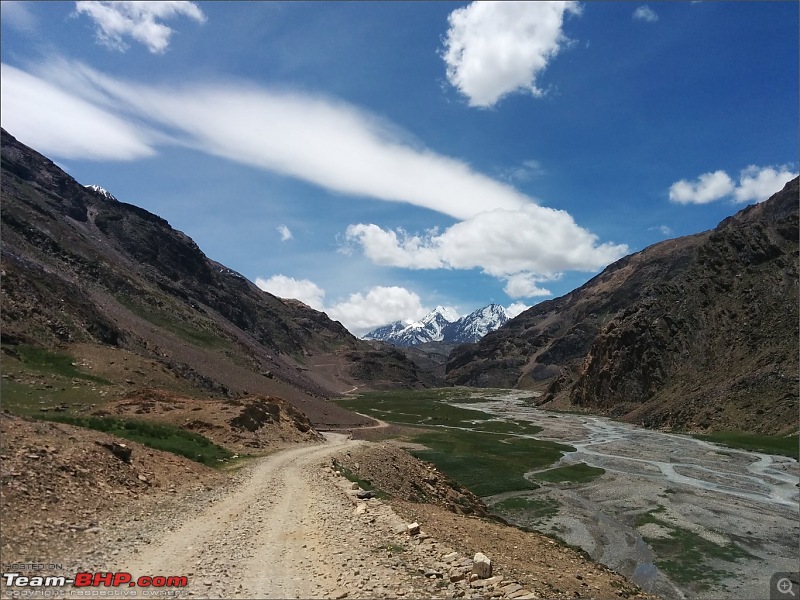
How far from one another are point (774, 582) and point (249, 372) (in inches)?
4425

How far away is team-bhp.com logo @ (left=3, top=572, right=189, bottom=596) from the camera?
1040cm

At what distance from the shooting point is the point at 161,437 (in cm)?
3278

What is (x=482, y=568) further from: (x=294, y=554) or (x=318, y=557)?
(x=294, y=554)

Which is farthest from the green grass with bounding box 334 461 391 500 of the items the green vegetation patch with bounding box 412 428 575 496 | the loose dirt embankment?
the green vegetation patch with bounding box 412 428 575 496

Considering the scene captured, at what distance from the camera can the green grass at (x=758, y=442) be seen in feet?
254

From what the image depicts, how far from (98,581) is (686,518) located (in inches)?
1788

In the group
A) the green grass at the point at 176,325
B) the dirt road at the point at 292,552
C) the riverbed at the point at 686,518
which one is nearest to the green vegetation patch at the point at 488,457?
the riverbed at the point at 686,518

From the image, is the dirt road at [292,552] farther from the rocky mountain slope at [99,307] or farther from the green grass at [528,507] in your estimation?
the rocky mountain slope at [99,307]

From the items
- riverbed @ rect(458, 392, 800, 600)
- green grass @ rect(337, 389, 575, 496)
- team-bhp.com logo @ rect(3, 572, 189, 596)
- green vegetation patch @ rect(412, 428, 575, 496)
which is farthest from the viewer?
green grass @ rect(337, 389, 575, 496)

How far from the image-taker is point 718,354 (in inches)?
5236

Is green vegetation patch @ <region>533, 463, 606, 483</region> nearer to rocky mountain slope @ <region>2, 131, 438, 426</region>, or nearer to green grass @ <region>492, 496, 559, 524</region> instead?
green grass @ <region>492, 496, 559, 524</region>

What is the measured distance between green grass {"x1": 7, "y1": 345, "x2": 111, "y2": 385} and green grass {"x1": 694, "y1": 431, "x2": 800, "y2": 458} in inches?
3830

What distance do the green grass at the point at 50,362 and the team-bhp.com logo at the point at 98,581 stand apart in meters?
46.3

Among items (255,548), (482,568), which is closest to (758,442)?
(482,568)
